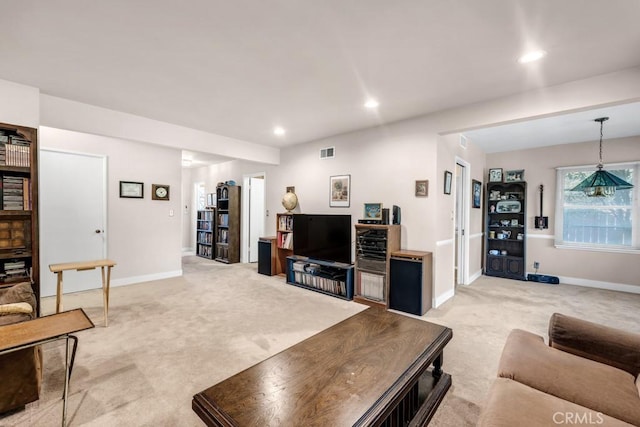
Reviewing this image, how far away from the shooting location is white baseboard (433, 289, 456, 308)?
3.69m

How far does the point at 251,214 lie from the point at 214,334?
410 cm

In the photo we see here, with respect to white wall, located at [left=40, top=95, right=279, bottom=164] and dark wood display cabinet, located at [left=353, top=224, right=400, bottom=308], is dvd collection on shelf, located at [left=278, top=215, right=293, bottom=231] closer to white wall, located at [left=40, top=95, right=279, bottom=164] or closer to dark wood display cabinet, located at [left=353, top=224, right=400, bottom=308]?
white wall, located at [left=40, top=95, right=279, bottom=164]

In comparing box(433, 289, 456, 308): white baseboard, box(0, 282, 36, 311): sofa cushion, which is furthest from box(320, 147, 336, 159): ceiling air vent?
box(0, 282, 36, 311): sofa cushion

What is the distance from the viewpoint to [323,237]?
4.46 meters

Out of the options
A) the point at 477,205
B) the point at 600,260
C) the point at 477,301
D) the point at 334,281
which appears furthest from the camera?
the point at 477,205

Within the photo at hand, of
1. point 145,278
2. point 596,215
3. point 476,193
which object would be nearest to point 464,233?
point 476,193

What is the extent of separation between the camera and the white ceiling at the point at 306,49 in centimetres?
177

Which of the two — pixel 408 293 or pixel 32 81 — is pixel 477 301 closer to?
pixel 408 293

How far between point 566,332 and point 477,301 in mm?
2400

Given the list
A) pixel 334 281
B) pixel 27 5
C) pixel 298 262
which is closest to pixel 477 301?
pixel 334 281

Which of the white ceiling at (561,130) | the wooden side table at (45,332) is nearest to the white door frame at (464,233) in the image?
the white ceiling at (561,130)

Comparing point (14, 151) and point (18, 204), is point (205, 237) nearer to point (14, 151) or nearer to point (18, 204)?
point (18, 204)

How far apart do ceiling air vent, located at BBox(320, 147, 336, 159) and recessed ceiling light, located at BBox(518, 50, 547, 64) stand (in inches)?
111

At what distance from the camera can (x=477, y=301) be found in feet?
12.9
